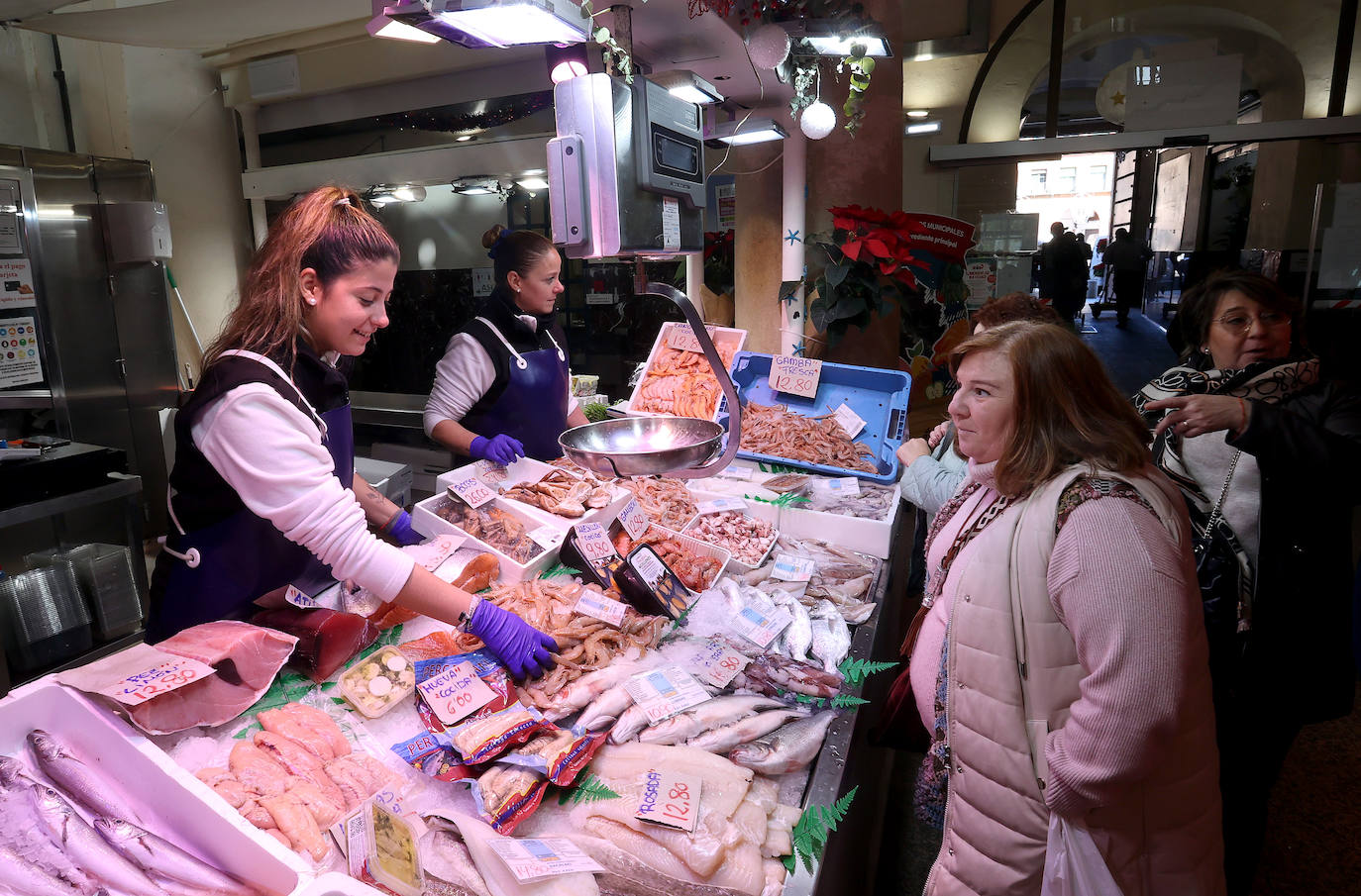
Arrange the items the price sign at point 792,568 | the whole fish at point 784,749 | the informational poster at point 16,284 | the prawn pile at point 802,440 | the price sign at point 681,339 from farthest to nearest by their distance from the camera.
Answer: the informational poster at point 16,284 < the price sign at point 681,339 < the prawn pile at point 802,440 < the price sign at point 792,568 < the whole fish at point 784,749

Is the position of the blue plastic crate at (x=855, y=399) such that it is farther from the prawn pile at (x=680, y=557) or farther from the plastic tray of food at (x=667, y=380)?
Result: the prawn pile at (x=680, y=557)

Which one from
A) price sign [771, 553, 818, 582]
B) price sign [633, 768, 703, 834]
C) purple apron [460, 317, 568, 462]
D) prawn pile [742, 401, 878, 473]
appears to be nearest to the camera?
price sign [633, 768, 703, 834]

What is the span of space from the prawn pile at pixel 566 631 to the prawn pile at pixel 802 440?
1.59m

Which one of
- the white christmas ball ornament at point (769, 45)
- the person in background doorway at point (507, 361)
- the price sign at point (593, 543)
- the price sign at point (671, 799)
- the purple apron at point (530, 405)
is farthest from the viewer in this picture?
the purple apron at point (530, 405)

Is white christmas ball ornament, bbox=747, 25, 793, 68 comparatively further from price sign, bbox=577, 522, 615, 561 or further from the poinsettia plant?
price sign, bbox=577, 522, 615, 561

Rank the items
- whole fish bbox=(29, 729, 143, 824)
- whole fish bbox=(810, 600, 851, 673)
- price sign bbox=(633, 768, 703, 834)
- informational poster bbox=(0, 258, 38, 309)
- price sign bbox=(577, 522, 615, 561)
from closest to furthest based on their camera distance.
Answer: whole fish bbox=(29, 729, 143, 824)
price sign bbox=(633, 768, 703, 834)
whole fish bbox=(810, 600, 851, 673)
price sign bbox=(577, 522, 615, 561)
informational poster bbox=(0, 258, 38, 309)

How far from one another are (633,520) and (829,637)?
2.56 feet

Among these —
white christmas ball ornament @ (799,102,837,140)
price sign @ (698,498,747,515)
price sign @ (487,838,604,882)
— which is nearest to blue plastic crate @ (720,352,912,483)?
price sign @ (698,498,747,515)

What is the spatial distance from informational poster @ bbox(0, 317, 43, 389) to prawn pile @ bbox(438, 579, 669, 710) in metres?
4.64

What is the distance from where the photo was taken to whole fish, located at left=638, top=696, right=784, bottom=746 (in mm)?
1642

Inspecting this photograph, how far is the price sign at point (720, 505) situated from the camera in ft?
9.20

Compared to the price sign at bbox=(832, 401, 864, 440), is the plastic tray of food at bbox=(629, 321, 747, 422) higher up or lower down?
higher up

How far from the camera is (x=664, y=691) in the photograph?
5.77 feet

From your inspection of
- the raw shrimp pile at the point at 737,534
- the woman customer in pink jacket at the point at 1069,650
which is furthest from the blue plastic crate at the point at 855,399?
the woman customer in pink jacket at the point at 1069,650
